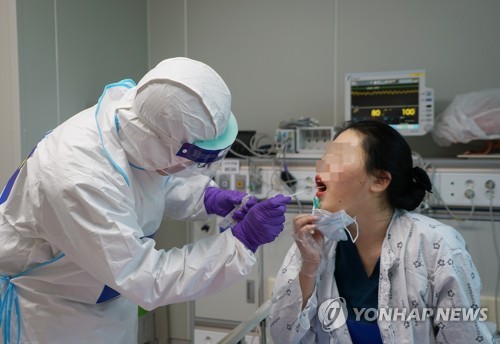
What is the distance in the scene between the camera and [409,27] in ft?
8.82

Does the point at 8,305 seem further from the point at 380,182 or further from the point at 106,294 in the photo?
the point at 380,182

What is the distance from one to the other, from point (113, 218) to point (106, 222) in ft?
0.08

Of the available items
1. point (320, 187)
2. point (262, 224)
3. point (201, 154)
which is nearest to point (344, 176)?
point (320, 187)

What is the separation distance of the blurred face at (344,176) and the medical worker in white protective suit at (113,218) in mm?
223

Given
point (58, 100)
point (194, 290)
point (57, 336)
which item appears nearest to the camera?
point (194, 290)

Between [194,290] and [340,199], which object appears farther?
[340,199]

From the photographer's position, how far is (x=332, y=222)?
1384 mm

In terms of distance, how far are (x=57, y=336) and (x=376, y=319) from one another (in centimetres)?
103

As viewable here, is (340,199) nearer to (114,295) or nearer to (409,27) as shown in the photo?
(114,295)

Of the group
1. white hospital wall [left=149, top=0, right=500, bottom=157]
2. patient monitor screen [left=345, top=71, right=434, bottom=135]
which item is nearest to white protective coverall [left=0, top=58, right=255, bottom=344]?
patient monitor screen [left=345, top=71, right=434, bottom=135]

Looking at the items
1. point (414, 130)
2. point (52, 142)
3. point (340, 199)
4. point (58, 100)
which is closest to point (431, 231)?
point (340, 199)

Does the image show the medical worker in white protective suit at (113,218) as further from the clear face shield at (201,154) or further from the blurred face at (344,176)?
the blurred face at (344,176)

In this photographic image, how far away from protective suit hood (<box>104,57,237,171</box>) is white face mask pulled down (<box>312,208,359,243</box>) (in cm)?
38

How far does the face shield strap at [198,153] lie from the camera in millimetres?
1249
